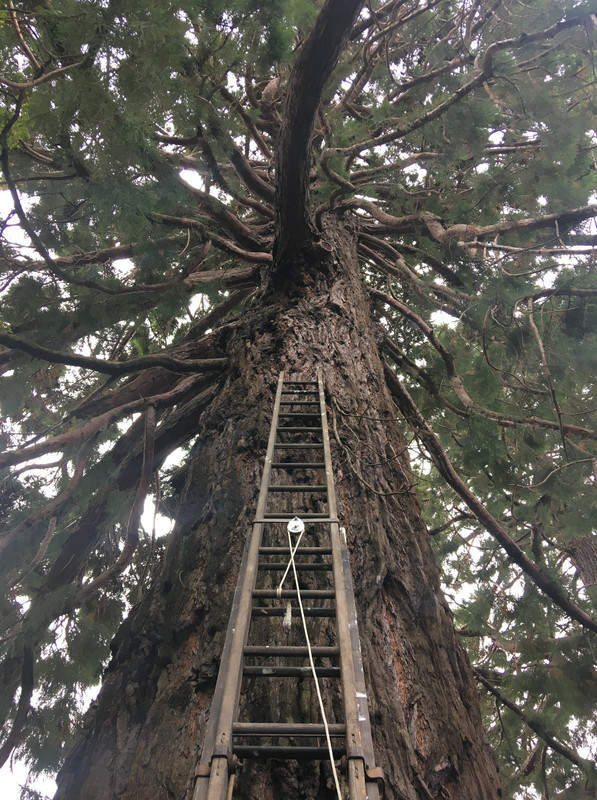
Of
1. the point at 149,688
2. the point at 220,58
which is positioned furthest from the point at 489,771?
the point at 220,58

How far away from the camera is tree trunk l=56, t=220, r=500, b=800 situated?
1.33 m

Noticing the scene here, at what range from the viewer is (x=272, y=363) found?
2.77 m

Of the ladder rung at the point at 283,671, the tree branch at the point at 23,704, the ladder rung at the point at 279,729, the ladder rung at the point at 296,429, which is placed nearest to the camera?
the ladder rung at the point at 279,729

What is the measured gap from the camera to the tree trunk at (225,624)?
1.33 metres

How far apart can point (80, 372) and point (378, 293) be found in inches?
119

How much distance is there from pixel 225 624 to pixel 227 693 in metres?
0.60

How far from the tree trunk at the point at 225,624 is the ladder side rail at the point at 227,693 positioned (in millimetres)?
262

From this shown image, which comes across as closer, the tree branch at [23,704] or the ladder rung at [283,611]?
the ladder rung at [283,611]

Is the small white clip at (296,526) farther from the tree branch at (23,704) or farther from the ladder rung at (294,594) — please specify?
the tree branch at (23,704)

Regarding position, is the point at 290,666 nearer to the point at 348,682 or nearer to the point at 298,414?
the point at 348,682

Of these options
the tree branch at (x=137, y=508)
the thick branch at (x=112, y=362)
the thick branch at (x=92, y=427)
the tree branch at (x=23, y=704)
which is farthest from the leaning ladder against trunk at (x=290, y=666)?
the tree branch at (x=23, y=704)

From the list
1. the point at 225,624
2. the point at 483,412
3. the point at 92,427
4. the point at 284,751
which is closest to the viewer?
the point at 284,751

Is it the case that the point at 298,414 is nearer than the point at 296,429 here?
No

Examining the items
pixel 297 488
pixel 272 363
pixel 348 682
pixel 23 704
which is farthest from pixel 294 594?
pixel 23 704
